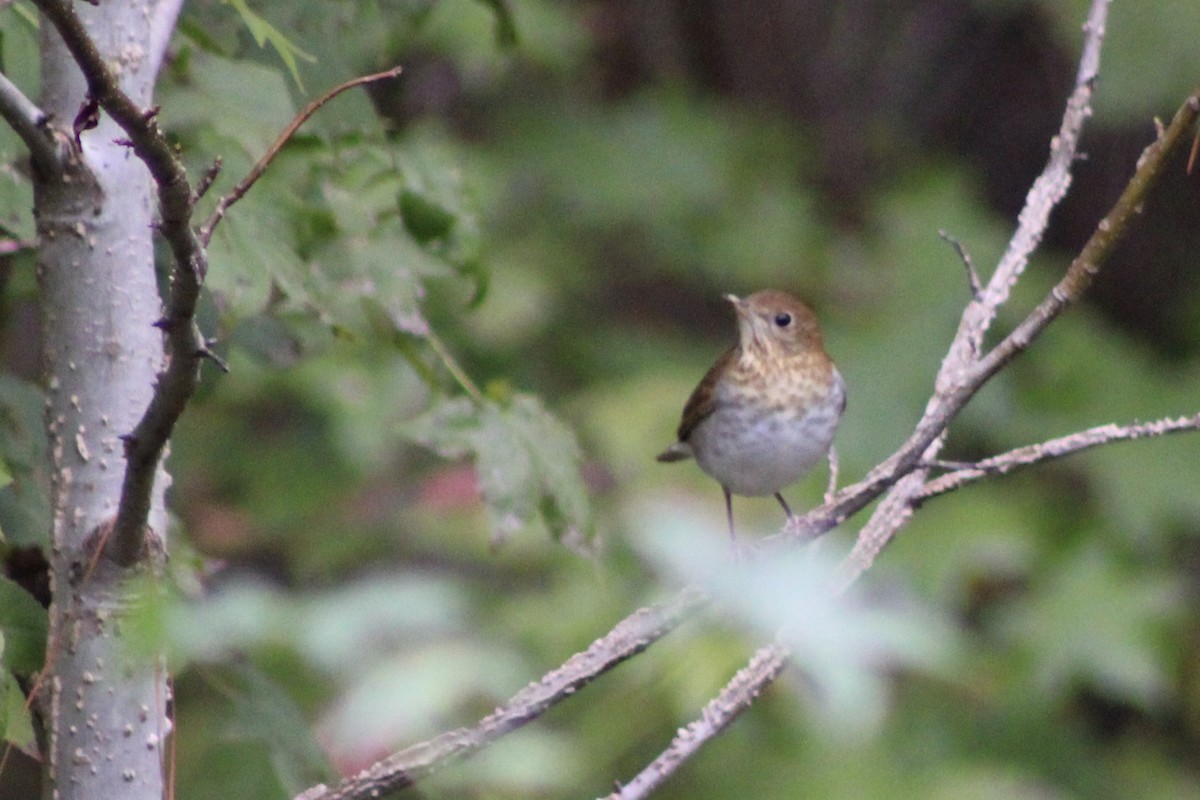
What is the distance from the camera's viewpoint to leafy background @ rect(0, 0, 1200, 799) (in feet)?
6.02

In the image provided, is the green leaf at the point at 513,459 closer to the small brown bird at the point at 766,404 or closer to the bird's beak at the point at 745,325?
the small brown bird at the point at 766,404

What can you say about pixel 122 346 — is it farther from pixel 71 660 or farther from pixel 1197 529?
pixel 1197 529

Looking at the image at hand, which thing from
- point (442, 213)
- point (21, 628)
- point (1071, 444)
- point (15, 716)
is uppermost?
point (1071, 444)

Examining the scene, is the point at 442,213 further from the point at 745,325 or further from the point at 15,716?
the point at 745,325

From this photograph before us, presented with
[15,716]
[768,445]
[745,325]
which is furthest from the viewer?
[745,325]

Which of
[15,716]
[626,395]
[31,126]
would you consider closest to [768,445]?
[626,395]

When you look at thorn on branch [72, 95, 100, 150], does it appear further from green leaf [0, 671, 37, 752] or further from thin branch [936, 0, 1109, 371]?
thin branch [936, 0, 1109, 371]

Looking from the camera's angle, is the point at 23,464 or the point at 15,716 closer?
the point at 15,716

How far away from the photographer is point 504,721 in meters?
1.51

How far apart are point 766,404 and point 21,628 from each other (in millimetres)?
2053

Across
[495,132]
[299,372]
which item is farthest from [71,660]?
[495,132]

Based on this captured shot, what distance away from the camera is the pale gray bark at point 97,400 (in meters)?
1.42

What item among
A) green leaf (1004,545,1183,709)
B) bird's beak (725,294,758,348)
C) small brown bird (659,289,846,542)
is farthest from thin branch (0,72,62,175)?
green leaf (1004,545,1183,709)

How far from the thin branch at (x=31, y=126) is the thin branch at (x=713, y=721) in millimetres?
796
